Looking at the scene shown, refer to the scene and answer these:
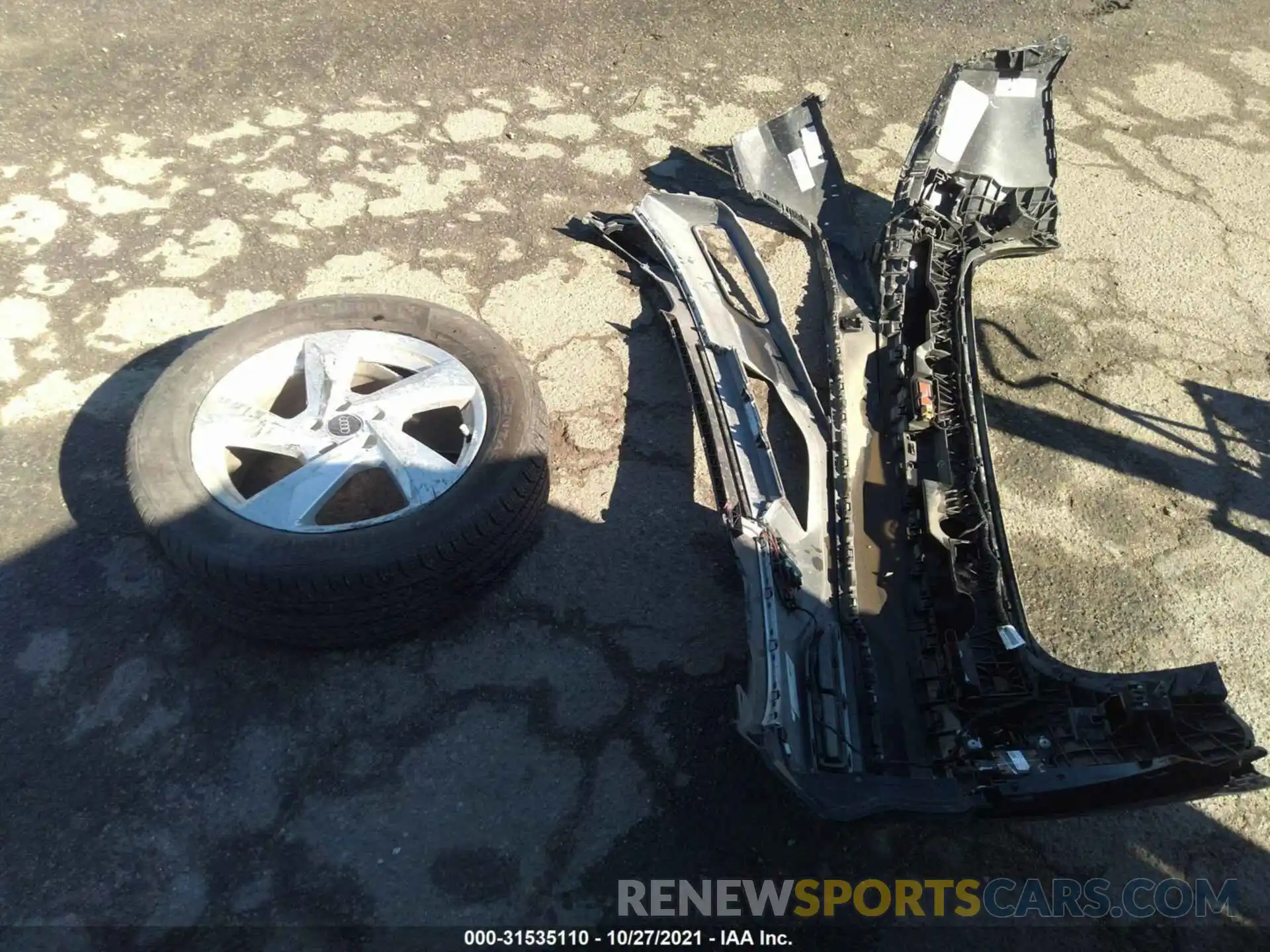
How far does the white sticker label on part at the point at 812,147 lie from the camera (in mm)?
4180

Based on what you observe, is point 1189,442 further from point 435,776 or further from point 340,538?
point 340,538

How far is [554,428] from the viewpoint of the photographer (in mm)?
3344

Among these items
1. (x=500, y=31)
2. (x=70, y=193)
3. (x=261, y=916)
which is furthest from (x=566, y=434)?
(x=500, y=31)

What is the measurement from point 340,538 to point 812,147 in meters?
3.12

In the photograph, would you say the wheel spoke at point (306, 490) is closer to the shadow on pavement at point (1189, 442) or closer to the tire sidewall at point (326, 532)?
the tire sidewall at point (326, 532)

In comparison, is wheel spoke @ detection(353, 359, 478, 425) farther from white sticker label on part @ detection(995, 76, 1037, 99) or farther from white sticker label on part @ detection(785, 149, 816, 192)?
white sticker label on part @ detection(995, 76, 1037, 99)

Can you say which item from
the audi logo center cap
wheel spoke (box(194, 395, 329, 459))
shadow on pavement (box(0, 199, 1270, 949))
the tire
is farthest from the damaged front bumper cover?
wheel spoke (box(194, 395, 329, 459))

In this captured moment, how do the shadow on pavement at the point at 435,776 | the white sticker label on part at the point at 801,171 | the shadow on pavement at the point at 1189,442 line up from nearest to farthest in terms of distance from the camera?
1. the shadow on pavement at the point at 435,776
2. the shadow on pavement at the point at 1189,442
3. the white sticker label on part at the point at 801,171

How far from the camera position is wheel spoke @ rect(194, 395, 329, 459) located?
9.11 feet

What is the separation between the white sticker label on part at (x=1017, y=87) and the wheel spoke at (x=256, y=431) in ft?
12.2

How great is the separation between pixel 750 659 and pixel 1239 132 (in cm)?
505

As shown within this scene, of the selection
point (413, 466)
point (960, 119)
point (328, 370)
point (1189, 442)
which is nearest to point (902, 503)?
point (1189, 442)

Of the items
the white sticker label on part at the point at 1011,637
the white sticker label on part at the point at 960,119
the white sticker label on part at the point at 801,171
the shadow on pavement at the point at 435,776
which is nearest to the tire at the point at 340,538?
the shadow on pavement at the point at 435,776

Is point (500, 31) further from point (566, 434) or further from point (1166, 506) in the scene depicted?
point (1166, 506)
